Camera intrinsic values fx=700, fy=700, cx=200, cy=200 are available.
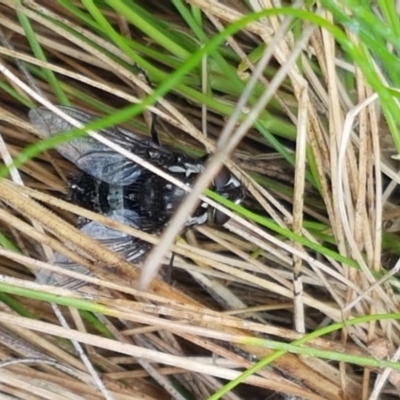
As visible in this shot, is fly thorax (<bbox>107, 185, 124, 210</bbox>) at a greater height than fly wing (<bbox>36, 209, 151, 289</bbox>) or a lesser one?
greater

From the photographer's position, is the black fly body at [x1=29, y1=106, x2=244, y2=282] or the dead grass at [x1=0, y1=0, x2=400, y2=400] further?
the black fly body at [x1=29, y1=106, x2=244, y2=282]

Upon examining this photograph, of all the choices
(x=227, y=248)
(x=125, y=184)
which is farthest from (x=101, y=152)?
(x=227, y=248)

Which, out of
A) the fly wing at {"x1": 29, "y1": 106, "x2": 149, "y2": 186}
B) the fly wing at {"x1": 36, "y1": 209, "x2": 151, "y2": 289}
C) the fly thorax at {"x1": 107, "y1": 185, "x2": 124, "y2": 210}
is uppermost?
the fly wing at {"x1": 29, "y1": 106, "x2": 149, "y2": 186}

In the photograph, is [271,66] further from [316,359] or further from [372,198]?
[316,359]

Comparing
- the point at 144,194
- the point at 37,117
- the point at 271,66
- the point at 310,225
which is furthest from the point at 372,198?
the point at 37,117

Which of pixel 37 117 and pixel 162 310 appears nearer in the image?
pixel 162 310

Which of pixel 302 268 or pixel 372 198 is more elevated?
pixel 372 198

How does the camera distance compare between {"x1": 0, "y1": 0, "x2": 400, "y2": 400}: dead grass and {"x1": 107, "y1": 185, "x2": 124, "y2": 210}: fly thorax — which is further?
{"x1": 107, "y1": 185, "x2": 124, "y2": 210}: fly thorax

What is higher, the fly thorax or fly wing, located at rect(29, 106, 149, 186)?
fly wing, located at rect(29, 106, 149, 186)
